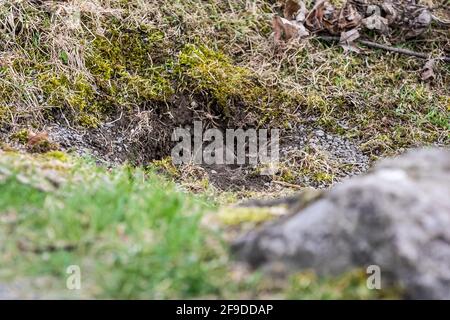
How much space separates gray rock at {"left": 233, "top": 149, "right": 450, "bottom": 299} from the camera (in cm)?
210

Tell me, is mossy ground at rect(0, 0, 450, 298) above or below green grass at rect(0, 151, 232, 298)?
above

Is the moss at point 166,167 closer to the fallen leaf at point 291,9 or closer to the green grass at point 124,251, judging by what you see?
the green grass at point 124,251

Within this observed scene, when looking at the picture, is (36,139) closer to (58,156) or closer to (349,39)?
(58,156)

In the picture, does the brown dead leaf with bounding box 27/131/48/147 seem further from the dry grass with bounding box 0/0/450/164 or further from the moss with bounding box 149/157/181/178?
the moss with bounding box 149/157/181/178

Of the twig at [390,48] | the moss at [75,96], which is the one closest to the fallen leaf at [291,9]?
the twig at [390,48]

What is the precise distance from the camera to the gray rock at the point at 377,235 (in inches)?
82.5

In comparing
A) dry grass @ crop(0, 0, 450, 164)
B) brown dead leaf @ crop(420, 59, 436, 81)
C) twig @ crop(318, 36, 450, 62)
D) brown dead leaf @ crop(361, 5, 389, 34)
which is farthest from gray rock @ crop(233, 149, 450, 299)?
brown dead leaf @ crop(361, 5, 389, 34)

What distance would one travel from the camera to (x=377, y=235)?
2141 millimetres

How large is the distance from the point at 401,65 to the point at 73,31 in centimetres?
316

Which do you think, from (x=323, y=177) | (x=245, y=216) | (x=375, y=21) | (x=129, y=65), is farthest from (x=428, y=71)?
(x=245, y=216)

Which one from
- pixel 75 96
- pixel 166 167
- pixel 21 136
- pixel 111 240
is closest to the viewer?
pixel 111 240

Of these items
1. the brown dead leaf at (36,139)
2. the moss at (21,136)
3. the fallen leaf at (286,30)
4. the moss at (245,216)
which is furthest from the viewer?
the fallen leaf at (286,30)

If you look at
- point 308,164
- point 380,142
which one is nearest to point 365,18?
point 380,142
